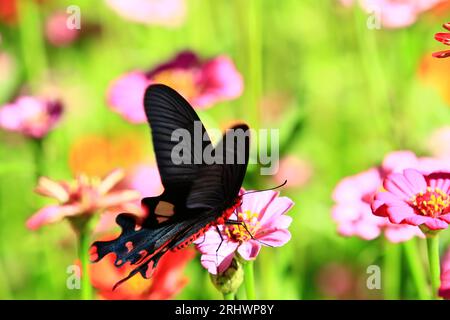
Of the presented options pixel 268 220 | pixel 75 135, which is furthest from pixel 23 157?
pixel 268 220

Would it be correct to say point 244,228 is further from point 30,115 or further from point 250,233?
point 30,115

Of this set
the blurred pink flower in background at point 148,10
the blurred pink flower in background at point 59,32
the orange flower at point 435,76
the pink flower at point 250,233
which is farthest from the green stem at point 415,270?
the blurred pink flower in background at point 59,32

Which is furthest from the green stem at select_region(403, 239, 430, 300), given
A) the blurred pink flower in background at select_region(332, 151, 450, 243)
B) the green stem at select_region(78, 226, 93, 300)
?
the green stem at select_region(78, 226, 93, 300)

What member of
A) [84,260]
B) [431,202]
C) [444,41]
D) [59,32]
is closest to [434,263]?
[431,202]

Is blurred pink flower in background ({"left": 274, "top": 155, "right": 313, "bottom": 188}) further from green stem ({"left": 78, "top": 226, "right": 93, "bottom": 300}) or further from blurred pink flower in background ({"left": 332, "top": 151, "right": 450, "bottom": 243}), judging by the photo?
green stem ({"left": 78, "top": 226, "right": 93, "bottom": 300})

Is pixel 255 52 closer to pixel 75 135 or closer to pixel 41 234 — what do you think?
pixel 41 234
